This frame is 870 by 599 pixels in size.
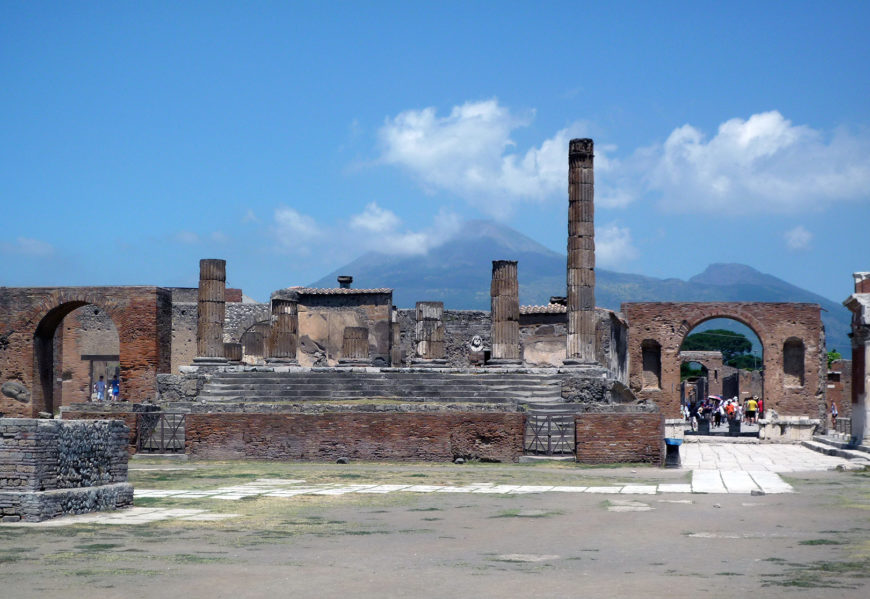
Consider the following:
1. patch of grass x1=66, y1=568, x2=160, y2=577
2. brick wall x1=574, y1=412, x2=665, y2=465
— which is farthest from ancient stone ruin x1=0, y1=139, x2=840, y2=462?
patch of grass x1=66, y1=568, x2=160, y2=577

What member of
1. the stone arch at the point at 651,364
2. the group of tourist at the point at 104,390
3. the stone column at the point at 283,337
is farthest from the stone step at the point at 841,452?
the group of tourist at the point at 104,390

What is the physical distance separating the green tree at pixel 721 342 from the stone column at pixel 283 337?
90.3 metres

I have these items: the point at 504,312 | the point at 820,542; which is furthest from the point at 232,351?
the point at 820,542

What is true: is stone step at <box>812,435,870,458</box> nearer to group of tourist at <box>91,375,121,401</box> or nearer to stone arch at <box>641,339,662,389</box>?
stone arch at <box>641,339,662,389</box>

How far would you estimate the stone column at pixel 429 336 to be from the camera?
28562mm

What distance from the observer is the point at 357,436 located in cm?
1972

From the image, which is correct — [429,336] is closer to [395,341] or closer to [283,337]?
[283,337]

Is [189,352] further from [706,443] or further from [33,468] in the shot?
[33,468]

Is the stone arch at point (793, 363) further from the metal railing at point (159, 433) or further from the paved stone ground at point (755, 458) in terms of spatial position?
the metal railing at point (159, 433)

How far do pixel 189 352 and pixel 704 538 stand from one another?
A: 122ft

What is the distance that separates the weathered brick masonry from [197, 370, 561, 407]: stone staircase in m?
3.09

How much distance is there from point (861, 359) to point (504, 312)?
9.17 m

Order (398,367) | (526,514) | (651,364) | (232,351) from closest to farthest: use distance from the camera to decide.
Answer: (526,514) < (398,367) < (232,351) < (651,364)

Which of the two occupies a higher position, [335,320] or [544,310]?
[544,310]
